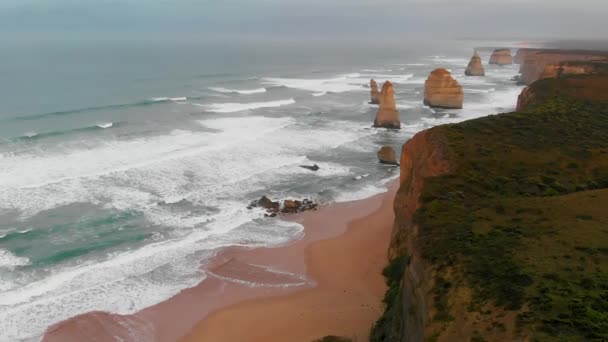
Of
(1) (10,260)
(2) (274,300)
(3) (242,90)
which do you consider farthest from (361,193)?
(3) (242,90)

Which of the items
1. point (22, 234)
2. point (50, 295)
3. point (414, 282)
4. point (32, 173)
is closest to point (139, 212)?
point (22, 234)

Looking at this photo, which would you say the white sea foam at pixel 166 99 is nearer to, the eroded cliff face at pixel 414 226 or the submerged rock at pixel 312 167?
the submerged rock at pixel 312 167

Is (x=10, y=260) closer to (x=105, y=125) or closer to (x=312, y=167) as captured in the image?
(x=312, y=167)

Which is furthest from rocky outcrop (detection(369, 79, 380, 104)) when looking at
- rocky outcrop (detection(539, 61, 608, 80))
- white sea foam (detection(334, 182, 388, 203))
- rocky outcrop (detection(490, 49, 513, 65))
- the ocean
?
rocky outcrop (detection(490, 49, 513, 65))

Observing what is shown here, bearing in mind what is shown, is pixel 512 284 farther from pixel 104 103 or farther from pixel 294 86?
pixel 294 86

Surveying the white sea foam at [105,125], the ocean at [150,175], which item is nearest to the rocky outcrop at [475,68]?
the ocean at [150,175]

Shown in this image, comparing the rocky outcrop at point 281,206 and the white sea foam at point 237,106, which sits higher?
the white sea foam at point 237,106
